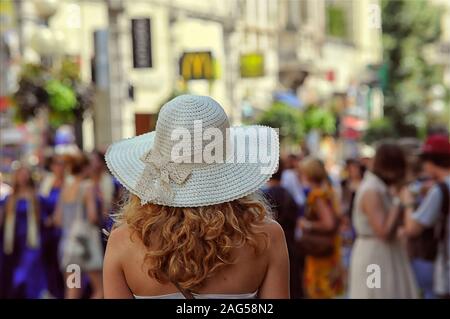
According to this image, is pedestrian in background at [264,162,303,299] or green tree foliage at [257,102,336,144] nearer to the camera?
pedestrian in background at [264,162,303,299]

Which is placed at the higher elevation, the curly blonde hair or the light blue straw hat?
the light blue straw hat

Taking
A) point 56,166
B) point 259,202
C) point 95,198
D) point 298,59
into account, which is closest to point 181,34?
point 298,59

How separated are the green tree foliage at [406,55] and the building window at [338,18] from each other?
226cm

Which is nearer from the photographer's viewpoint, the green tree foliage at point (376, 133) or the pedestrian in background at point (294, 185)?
the pedestrian in background at point (294, 185)

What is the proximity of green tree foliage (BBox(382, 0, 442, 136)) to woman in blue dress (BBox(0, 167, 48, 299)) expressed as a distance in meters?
Result: 42.6

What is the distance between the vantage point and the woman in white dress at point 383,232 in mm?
7648

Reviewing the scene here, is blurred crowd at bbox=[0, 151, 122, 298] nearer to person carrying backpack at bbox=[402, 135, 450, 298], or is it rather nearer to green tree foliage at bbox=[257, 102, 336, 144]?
person carrying backpack at bbox=[402, 135, 450, 298]

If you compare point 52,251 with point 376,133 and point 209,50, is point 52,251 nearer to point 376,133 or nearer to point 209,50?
point 209,50

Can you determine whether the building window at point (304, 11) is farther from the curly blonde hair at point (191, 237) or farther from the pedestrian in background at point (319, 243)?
the curly blonde hair at point (191, 237)

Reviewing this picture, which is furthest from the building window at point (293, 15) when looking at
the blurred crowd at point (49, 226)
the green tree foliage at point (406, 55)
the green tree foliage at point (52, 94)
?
the blurred crowd at point (49, 226)

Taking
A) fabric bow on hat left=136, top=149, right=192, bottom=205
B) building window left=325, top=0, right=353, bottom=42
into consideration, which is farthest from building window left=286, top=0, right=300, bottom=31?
fabric bow on hat left=136, top=149, right=192, bottom=205

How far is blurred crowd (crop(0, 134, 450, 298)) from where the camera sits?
7754 millimetres
